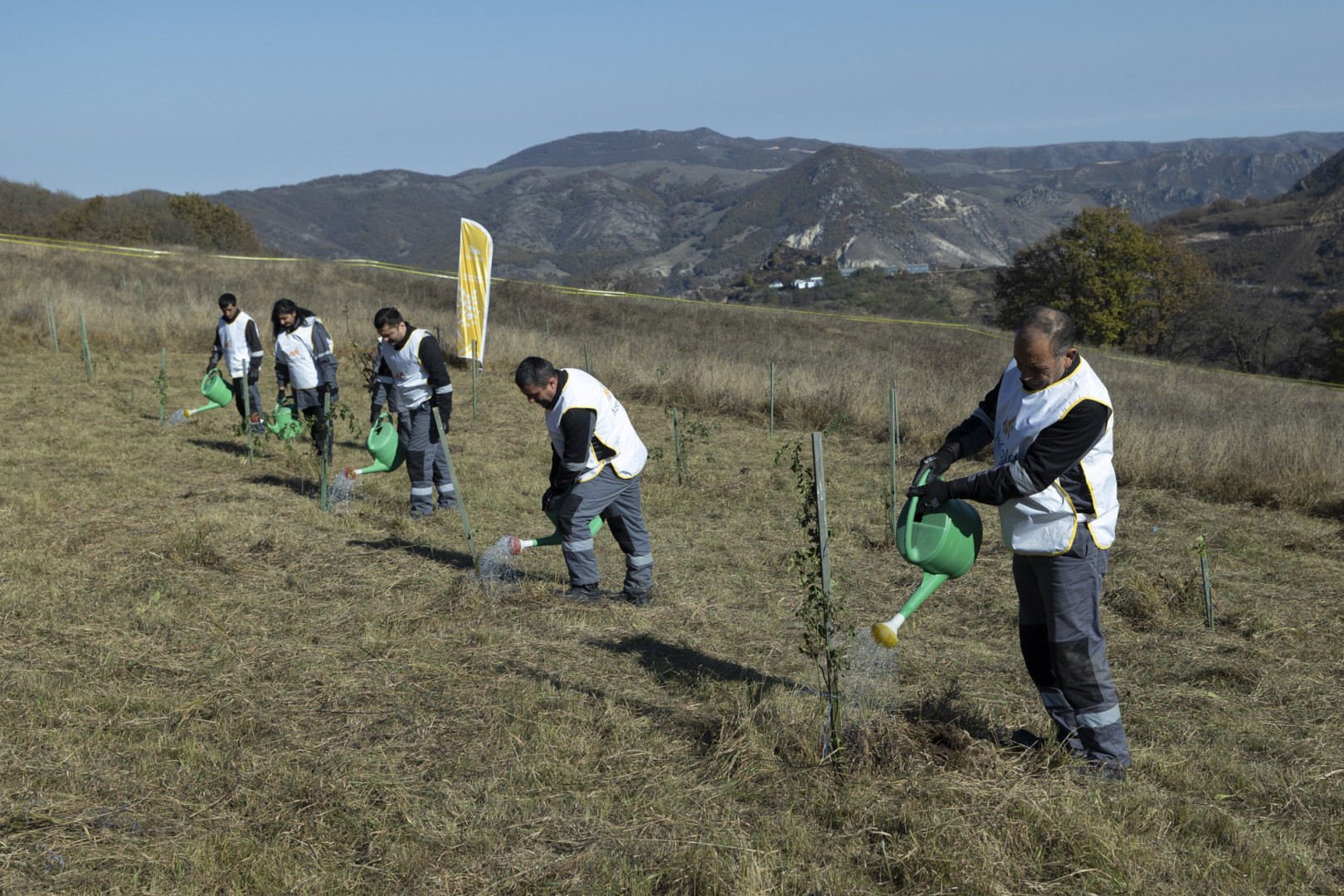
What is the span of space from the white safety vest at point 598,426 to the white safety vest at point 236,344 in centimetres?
560

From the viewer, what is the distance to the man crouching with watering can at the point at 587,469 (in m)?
4.75

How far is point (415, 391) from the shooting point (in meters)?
6.73

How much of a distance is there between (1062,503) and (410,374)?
→ 505 cm

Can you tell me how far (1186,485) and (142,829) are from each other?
894 cm

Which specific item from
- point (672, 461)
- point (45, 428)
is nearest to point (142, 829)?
point (672, 461)

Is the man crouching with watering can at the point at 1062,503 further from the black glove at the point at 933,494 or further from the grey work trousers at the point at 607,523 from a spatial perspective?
the grey work trousers at the point at 607,523

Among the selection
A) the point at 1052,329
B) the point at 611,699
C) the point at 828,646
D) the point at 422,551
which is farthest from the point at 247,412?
the point at 1052,329

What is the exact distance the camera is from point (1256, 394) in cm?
2105

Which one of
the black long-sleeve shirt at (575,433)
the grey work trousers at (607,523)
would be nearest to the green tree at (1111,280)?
the grey work trousers at (607,523)

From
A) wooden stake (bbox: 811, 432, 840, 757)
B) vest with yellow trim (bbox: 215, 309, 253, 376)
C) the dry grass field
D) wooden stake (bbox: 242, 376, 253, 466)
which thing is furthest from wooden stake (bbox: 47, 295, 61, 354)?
wooden stake (bbox: 811, 432, 840, 757)

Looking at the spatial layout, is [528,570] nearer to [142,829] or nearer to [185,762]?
[185,762]

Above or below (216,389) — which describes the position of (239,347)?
above

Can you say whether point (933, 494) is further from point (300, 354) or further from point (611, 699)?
point (300, 354)

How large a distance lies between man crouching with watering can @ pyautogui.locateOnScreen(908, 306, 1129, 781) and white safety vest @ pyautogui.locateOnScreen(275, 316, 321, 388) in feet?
21.9
